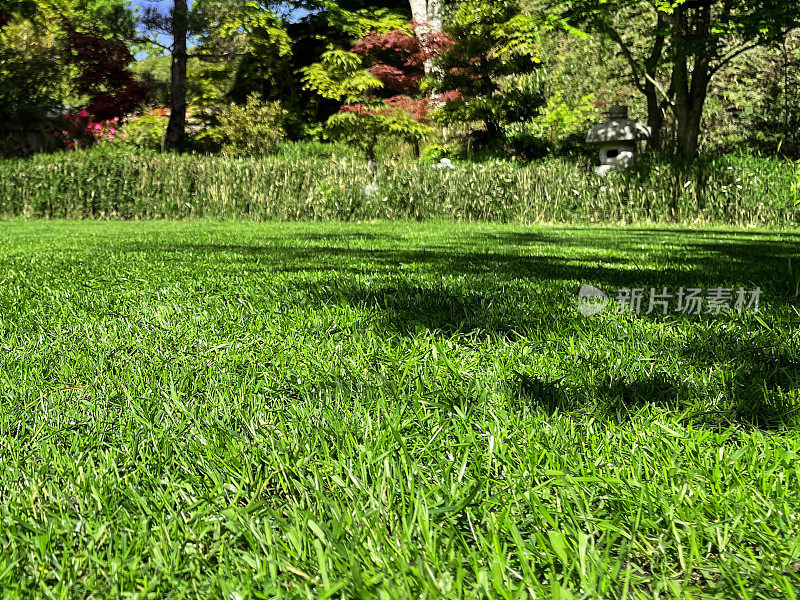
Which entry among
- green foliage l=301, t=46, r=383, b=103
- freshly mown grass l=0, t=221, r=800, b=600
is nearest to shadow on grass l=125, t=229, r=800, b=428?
freshly mown grass l=0, t=221, r=800, b=600

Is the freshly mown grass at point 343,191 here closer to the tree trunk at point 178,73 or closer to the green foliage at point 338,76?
the tree trunk at point 178,73

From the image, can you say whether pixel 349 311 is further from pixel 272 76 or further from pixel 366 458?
pixel 272 76

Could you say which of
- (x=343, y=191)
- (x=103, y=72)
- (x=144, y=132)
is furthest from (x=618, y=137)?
(x=144, y=132)

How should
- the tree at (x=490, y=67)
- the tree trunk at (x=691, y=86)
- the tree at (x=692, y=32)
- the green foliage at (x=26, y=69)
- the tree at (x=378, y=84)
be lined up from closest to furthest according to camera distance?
the tree at (x=692, y=32) → the tree trunk at (x=691, y=86) → the tree at (x=490, y=67) → the tree at (x=378, y=84) → the green foliage at (x=26, y=69)

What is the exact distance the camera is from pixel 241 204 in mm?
12750

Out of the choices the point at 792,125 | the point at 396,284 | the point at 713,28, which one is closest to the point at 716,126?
the point at 792,125

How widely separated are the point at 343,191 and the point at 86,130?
38.2 feet

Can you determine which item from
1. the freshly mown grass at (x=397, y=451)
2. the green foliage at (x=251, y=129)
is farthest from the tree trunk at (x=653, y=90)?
the freshly mown grass at (x=397, y=451)

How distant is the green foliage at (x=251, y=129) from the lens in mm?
19031

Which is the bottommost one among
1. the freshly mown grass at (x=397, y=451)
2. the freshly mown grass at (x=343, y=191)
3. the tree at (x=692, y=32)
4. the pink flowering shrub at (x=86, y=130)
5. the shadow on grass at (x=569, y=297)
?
the freshly mown grass at (x=397, y=451)

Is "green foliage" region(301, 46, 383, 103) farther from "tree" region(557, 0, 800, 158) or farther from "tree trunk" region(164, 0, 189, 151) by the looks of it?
"tree" region(557, 0, 800, 158)

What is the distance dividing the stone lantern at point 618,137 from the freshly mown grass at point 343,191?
2.87 feet

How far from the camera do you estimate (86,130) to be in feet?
64.6

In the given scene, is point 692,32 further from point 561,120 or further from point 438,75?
point 438,75
